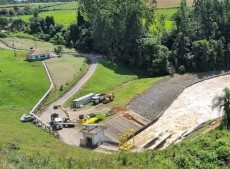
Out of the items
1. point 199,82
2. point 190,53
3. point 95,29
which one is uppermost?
point 95,29

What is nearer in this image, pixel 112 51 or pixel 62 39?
pixel 112 51

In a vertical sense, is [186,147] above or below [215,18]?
below

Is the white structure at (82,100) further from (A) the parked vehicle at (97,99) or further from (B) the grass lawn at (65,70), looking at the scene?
(B) the grass lawn at (65,70)

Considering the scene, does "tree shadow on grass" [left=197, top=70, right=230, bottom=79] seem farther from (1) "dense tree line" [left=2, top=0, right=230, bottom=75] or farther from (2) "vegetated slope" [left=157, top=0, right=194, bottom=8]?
(2) "vegetated slope" [left=157, top=0, right=194, bottom=8]

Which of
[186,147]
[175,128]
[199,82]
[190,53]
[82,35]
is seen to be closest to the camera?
[186,147]

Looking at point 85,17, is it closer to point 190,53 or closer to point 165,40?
point 165,40

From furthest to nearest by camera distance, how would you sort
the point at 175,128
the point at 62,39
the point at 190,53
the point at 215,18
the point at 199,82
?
the point at 62,39 < the point at 215,18 < the point at 190,53 < the point at 199,82 < the point at 175,128

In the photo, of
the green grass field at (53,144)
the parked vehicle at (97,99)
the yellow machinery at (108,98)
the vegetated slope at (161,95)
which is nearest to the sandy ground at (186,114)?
the vegetated slope at (161,95)

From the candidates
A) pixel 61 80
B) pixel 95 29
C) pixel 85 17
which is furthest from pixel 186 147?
pixel 85 17

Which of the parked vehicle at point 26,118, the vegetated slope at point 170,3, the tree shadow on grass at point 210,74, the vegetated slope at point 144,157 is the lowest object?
the tree shadow on grass at point 210,74
